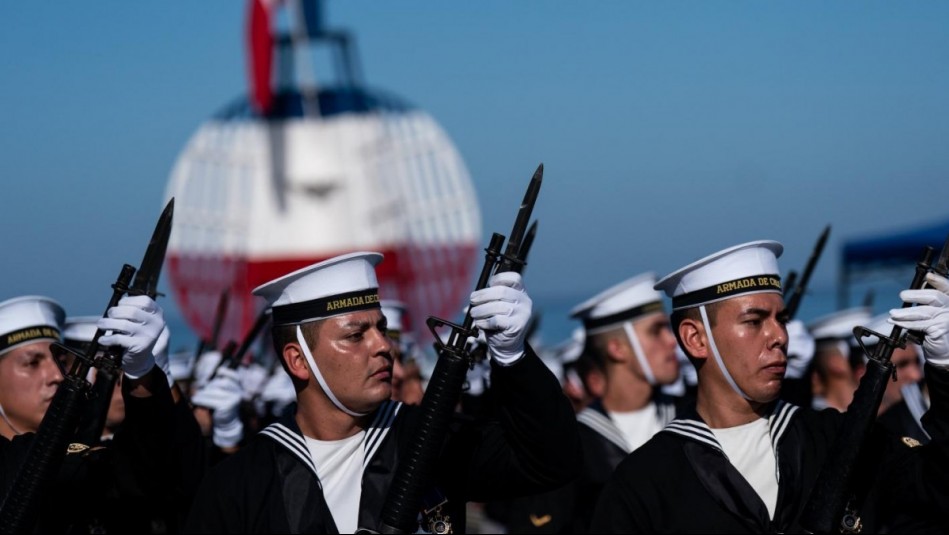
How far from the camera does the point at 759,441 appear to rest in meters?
4.56

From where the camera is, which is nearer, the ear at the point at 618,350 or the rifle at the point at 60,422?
the rifle at the point at 60,422

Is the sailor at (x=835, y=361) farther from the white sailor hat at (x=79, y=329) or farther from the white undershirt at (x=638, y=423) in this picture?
the white sailor hat at (x=79, y=329)

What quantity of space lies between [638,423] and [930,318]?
3366 mm

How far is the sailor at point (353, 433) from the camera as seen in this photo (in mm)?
4266

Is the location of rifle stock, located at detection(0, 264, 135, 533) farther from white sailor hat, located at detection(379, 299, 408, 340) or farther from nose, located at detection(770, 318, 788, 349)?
white sailor hat, located at detection(379, 299, 408, 340)

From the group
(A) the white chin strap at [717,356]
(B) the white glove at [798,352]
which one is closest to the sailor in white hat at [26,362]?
(A) the white chin strap at [717,356]

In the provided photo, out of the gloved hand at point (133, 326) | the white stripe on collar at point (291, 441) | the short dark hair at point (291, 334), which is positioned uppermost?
the gloved hand at point (133, 326)

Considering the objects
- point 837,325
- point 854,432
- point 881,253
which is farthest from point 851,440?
point 881,253

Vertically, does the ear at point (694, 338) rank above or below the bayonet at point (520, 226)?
below

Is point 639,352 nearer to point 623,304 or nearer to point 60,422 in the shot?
point 623,304

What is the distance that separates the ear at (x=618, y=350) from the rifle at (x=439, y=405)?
3212 millimetres

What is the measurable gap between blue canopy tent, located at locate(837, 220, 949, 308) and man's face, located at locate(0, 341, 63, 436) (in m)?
11.9

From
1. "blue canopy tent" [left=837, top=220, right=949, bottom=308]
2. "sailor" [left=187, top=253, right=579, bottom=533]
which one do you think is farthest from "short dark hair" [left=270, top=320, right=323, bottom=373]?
"blue canopy tent" [left=837, top=220, right=949, bottom=308]

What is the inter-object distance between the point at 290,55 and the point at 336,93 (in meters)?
1.18
